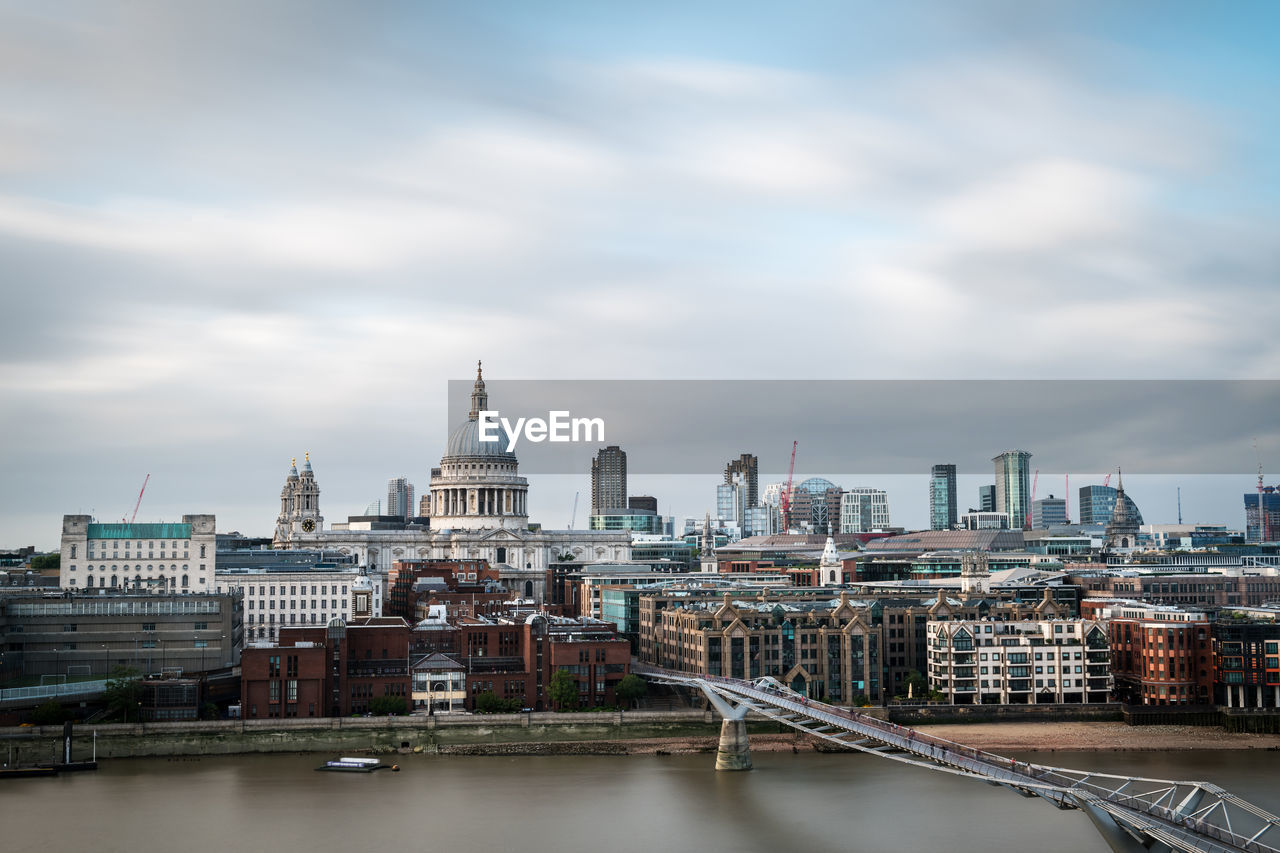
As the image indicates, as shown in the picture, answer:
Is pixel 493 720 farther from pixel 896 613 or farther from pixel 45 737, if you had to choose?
pixel 896 613

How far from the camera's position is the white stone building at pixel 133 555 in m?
87.1

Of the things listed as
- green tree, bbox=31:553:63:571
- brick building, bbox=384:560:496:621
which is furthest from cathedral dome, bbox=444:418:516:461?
green tree, bbox=31:553:63:571

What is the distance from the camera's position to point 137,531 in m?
88.1

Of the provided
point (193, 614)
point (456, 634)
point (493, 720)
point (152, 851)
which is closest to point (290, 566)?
point (193, 614)

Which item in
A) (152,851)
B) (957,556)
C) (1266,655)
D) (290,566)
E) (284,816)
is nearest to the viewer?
(152,851)

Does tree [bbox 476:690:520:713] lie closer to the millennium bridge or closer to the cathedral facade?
the millennium bridge

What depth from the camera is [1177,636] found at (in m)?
62.4

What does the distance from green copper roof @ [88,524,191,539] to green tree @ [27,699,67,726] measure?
105ft

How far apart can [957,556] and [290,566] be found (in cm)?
4640

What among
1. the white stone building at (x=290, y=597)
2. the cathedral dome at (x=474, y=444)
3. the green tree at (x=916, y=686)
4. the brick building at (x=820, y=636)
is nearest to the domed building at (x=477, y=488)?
the cathedral dome at (x=474, y=444)

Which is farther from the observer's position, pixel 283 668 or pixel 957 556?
pixel 957 556

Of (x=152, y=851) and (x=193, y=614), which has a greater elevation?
(x=193, y=614)

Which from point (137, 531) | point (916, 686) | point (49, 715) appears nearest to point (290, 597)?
point (137, 531)

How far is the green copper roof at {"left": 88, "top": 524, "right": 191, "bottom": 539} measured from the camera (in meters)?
87.8
